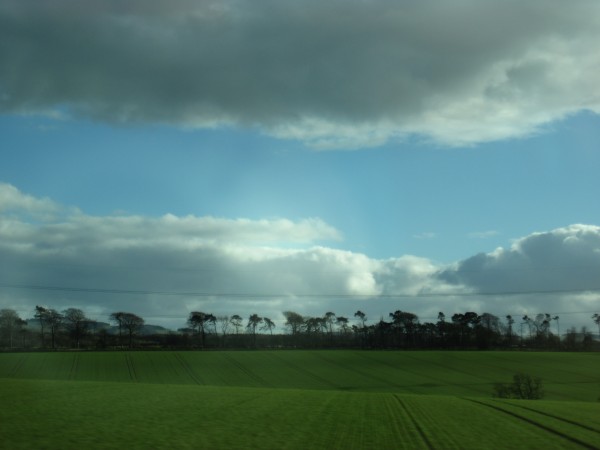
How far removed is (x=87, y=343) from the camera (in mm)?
135750

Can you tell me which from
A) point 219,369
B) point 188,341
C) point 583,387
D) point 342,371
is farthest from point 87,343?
point 583,387

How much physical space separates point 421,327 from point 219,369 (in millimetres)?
84880

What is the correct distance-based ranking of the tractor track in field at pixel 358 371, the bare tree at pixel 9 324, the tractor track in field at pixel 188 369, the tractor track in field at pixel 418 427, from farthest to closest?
the bare tree at pixel 9 324 → the tractor track in field at pixel 358 371 → the tractor track in field at pixel 188 369 → the tractor track in field at pixel 418 427

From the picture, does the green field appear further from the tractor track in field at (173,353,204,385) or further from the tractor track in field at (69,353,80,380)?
the tractor track in field at (69,353,80,380)

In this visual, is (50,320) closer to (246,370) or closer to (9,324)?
(9,324)

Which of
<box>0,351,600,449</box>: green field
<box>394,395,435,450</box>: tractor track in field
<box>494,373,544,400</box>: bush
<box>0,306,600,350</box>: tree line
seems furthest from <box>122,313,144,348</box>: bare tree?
<box>394,395,435,450</box>: tractor track in field

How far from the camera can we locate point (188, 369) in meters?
93.6

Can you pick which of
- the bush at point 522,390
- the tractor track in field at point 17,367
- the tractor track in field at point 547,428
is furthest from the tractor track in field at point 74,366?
the tractor track in field at point 547,428

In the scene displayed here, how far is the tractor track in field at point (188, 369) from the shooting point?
8239 centimetres

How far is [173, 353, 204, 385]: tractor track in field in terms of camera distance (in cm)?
8239

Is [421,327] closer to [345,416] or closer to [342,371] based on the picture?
[342,371]

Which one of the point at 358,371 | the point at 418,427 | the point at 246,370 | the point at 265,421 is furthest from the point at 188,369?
the point at 418,427

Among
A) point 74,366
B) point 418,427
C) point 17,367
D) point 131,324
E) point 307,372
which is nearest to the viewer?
point 418,427

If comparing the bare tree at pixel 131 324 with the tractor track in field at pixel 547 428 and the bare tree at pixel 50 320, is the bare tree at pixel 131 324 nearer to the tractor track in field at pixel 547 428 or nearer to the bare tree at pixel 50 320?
the bare tree at pixel 50 320
